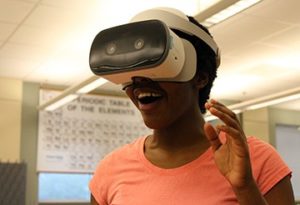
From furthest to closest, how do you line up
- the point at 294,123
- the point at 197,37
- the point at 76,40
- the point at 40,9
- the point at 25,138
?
the point at 294,123
the point at 25,138
the point at 76,40
the point at 40,9
the point at 197,37

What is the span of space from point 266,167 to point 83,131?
5.32 m

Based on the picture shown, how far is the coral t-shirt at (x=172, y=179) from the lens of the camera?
34.8 inches

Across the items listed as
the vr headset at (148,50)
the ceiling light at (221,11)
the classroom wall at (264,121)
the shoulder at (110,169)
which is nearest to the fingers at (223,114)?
the vr headset at (148,50)

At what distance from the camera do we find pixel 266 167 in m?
0.88

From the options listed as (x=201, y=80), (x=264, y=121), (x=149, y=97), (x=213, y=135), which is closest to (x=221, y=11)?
(x=201, y=80)

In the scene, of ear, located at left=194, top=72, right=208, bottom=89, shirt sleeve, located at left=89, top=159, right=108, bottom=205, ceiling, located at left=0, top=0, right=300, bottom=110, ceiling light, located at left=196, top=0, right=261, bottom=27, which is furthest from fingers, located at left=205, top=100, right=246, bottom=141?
ceiling, located at left=0, top=0, right=300, bottom=110

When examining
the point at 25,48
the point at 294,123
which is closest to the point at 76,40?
the point at 25,48

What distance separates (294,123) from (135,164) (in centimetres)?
704

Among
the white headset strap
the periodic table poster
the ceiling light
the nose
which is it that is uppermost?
the ceiling light

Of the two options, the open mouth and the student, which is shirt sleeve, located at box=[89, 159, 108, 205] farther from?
the open mouth

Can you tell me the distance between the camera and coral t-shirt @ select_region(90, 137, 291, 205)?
2.90ft

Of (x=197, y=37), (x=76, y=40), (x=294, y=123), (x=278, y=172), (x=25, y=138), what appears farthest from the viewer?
(x=294, y=123)

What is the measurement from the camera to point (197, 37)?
0.99 meters

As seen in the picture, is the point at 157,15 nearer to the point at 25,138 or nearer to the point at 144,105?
the point at 144,105
